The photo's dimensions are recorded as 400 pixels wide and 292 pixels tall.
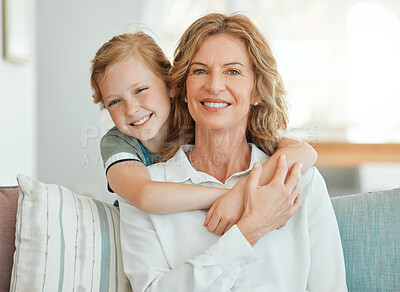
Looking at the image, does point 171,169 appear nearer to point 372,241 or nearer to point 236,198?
point 236,198

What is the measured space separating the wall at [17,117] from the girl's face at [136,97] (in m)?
1.69

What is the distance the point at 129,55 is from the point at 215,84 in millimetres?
365

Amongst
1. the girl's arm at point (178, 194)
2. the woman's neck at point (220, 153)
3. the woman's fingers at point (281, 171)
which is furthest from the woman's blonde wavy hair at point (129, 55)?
the woman's fingers at point (281, 171)

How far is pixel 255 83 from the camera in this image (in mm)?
1598

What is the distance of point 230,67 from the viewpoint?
154 centimetres

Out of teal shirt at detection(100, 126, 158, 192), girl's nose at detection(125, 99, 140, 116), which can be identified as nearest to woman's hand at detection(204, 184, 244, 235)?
teal shirt at detection(100, 126, 158, 192)

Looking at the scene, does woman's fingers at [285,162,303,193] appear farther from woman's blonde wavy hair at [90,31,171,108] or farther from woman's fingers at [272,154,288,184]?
woman's blonde wavy hair at [90,31,171,108]

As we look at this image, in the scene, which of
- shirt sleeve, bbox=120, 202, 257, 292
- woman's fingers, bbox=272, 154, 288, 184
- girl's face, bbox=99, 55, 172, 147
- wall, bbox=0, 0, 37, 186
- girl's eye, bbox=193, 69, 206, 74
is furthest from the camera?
wall, bbox=0, 0, 37, 186

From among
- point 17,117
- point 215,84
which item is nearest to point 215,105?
point 215,84

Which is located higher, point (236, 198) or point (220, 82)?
point (220, 82)

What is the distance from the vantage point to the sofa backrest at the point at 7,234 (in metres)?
1.48

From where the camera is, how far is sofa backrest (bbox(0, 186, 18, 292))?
58.3 inches

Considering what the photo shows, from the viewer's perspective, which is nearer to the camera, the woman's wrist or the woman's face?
the woman's wrist

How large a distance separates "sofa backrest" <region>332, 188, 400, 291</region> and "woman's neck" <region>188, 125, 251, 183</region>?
1.23 feet
